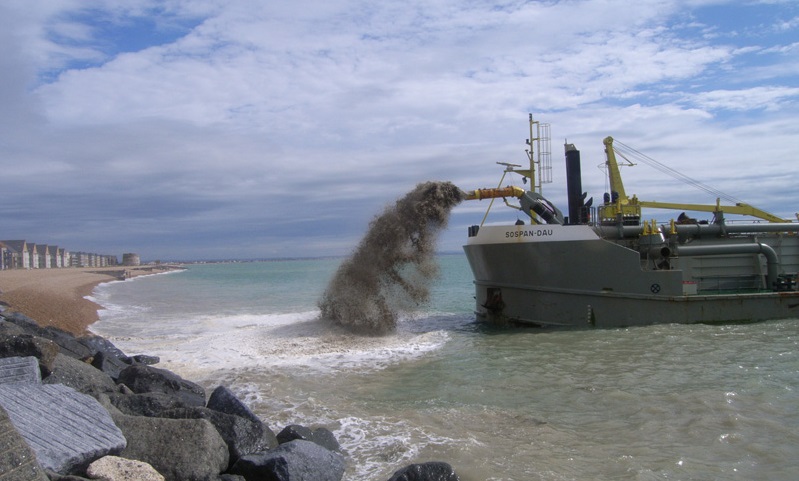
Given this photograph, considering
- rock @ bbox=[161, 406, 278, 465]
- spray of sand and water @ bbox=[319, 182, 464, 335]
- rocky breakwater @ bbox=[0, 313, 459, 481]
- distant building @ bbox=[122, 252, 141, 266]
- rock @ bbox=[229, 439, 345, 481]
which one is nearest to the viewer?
rocky breakwater @ bbox=[0, 313, 459, 481]

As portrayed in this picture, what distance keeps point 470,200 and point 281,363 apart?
23.2 feet

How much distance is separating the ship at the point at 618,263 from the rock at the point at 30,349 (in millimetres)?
10803

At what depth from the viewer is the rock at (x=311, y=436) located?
6.17 m

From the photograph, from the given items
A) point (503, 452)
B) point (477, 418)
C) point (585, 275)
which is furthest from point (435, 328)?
point (503, 452)

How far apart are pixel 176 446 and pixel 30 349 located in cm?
317

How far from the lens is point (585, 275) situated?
49.9 feet

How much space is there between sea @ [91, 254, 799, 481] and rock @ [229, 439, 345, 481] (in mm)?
393

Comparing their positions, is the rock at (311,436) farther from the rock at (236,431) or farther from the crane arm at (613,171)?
the crane arm at (613,171)

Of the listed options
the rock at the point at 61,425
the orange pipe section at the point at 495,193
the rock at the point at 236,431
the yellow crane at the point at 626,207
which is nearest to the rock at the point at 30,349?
the rock at the point at 61,425

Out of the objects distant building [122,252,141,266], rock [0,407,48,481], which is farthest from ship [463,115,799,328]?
distant building [122,252,141,266]

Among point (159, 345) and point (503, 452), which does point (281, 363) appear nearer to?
point (159, 345)

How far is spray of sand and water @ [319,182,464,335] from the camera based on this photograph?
47.7ft

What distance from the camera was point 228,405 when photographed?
670 centimetres

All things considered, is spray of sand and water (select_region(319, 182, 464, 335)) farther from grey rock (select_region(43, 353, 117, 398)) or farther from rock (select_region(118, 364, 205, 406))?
grey rock (select_region(43, 353, 117, 398))
